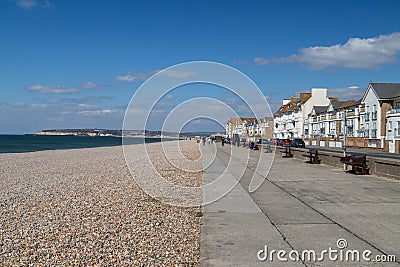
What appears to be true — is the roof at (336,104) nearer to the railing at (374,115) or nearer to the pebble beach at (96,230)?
the railing at (374,115)

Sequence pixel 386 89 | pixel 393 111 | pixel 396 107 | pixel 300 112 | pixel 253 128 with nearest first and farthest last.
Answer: pixel 393 111 → pixel 396 107 → pixel 386 89 → pixel 300 112 → pixel 253 128

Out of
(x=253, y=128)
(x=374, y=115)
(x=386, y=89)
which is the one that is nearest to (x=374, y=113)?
(x=374, y=115)

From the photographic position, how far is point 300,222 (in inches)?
301

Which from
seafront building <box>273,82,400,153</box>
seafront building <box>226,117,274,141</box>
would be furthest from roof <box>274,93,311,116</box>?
seafront building <box>226,117,274,141</box>

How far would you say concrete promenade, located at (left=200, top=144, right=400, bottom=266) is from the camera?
19.2 ft

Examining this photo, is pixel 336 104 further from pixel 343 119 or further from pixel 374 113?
pixel 374 113

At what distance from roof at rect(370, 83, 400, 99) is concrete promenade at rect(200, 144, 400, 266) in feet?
129

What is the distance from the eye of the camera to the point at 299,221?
7734 millimetres

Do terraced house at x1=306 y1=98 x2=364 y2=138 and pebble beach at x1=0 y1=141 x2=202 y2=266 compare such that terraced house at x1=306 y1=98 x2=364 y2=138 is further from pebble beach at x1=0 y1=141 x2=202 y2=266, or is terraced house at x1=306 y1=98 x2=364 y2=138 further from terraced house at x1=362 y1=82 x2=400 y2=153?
pebble beach at x1=0 y1=141 x2=202 y2=266

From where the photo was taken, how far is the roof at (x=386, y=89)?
159 ft

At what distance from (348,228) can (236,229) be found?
1.91 meters

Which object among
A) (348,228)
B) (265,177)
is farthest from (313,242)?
(265,177)

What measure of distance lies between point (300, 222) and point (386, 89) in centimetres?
4750

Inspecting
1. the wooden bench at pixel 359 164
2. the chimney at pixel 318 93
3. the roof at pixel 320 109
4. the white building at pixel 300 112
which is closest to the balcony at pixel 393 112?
the roof at pixel 320 109
